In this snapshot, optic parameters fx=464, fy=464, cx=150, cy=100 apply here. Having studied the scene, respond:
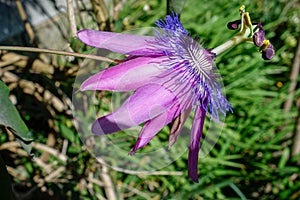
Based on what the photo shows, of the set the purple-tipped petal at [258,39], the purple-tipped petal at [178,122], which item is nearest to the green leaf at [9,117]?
the purple-tipped petal at [178,122]

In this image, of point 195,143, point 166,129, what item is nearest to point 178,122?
point 195,143

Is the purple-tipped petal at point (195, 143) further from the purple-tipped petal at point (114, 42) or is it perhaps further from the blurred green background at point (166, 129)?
the blurred green background at point (166, 129)

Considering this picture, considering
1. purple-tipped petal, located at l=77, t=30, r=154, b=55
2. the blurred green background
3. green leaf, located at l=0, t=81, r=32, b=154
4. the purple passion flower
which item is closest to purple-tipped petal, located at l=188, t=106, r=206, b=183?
the purple passion flower

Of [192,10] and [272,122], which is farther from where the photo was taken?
[192,10]

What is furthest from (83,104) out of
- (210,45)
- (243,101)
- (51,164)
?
(243,101)

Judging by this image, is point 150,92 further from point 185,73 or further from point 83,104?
point 83,104

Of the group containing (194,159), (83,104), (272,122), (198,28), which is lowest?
(272,122)

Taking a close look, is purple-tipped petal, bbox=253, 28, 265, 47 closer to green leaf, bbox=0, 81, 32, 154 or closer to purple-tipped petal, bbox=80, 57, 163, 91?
purple-tipped petal, bbox=80, 57, 163, 91
